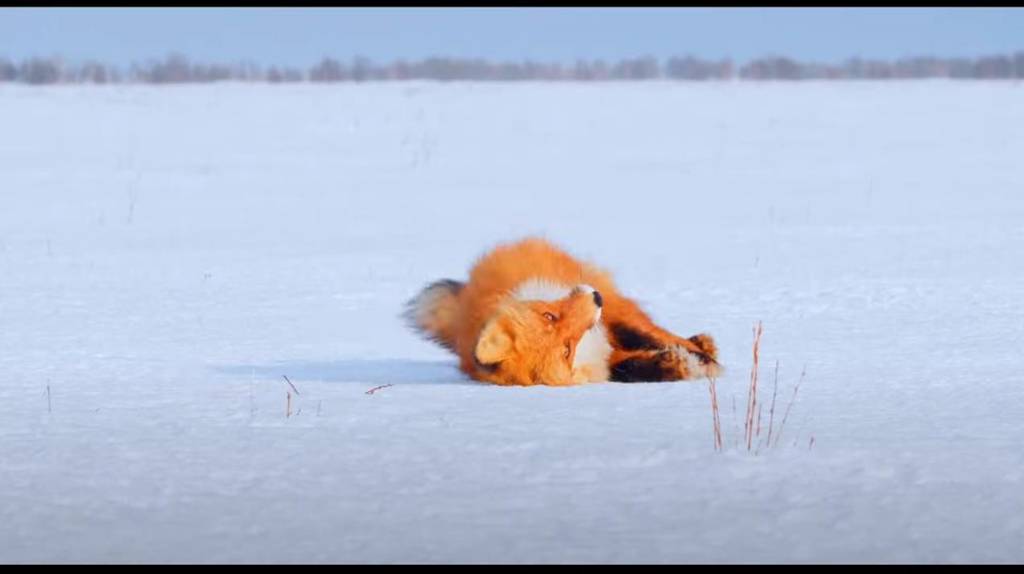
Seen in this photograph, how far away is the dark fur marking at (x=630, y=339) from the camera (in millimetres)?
6977

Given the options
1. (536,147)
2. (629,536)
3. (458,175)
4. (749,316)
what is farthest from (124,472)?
(536,147)

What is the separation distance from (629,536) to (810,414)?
2093mm

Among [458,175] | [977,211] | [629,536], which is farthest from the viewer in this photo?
[458,175]

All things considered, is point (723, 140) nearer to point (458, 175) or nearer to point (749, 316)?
point (458, 175)

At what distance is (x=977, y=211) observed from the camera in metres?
14.9

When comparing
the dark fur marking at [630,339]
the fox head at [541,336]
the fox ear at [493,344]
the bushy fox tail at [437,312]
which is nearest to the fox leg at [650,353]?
the dark fur marking at [630,339]

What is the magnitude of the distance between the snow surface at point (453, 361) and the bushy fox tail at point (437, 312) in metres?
0.21

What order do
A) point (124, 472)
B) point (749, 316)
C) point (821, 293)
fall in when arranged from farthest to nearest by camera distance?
point (821, 293), point (749, 316), point (124, 472)

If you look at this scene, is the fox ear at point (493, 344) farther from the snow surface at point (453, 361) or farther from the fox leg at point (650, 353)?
the fox leg at point (650, 353)

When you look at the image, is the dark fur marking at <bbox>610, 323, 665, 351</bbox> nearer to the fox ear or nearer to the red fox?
the red fox

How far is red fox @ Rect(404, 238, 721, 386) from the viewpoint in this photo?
651cm

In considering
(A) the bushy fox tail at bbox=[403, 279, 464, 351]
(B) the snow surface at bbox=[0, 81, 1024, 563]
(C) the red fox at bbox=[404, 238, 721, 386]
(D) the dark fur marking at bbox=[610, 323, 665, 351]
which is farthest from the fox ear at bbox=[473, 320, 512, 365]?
(A) the bushy fox tail at bbox=[403, 279, 464, 351]

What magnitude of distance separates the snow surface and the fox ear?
15cm

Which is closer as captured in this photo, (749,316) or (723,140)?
(749,316)
